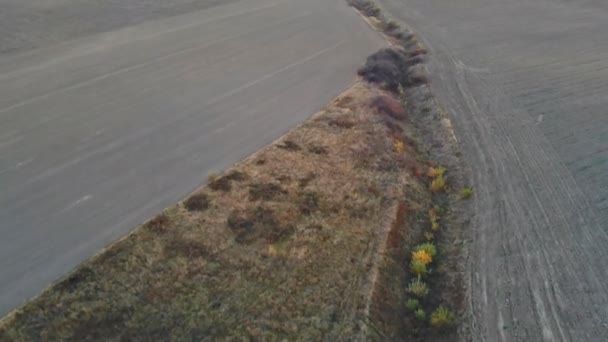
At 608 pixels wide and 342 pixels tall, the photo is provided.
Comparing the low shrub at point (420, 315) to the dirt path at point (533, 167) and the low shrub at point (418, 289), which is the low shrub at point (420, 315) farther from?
the dirt path at point (533, 167)

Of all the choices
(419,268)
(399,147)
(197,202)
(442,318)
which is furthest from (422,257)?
(197,202)

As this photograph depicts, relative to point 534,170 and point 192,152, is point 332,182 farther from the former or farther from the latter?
point 534,170

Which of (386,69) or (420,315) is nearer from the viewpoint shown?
(420,315)

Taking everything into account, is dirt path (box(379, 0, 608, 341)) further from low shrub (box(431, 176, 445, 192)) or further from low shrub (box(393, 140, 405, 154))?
low shrub (box(393, 140, 405, 154))

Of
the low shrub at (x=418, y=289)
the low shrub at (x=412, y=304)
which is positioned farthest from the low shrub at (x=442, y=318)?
the low shrub at (x=418, y=289)

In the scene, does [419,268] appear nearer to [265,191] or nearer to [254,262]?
[254,262]

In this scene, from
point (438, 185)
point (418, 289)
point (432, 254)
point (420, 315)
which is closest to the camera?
point (420, 315)
